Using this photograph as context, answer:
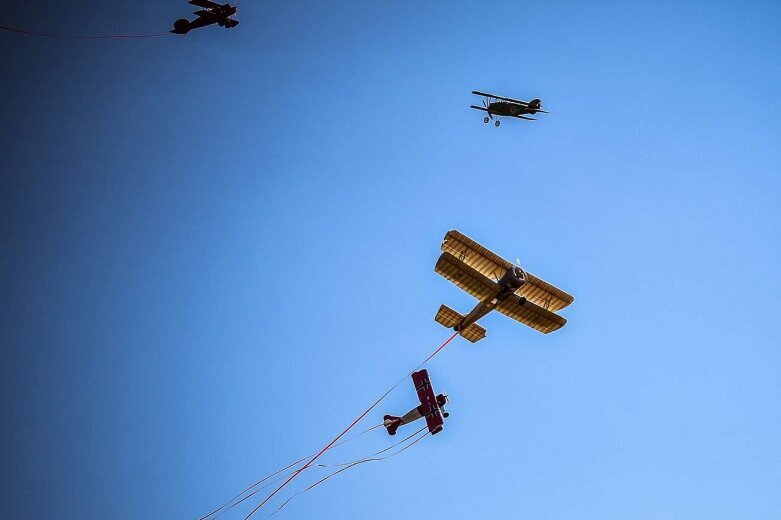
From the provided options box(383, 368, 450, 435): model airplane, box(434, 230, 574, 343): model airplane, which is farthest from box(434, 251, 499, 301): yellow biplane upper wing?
box(383, 368, 450, 435): model airplane

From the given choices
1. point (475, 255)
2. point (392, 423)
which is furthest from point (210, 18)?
point (392, 423)

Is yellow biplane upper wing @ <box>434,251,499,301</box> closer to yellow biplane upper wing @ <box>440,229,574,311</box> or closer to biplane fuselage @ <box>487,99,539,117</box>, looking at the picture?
yellow biplane upper wing @ <box>440,229,574,311</box>

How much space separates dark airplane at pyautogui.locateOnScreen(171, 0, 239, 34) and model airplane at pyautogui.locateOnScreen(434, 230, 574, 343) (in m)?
13.1

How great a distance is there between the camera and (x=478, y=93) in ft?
111

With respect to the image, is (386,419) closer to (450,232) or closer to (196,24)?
(450,232)

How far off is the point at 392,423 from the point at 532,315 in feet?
26.8

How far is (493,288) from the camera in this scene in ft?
77.4

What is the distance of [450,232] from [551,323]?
21.9 ft

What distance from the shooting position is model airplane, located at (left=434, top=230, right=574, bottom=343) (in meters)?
23.4

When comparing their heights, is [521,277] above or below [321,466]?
above

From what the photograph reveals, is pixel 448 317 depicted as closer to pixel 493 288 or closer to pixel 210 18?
pixel 493 288

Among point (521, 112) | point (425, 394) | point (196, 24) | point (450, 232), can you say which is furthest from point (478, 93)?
point (425, 394)

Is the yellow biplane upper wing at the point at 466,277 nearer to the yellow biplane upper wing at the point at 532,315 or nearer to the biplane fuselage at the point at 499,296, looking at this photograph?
the biplane fuselage at the point at 499,296

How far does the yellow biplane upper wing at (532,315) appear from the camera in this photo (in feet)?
82.2
